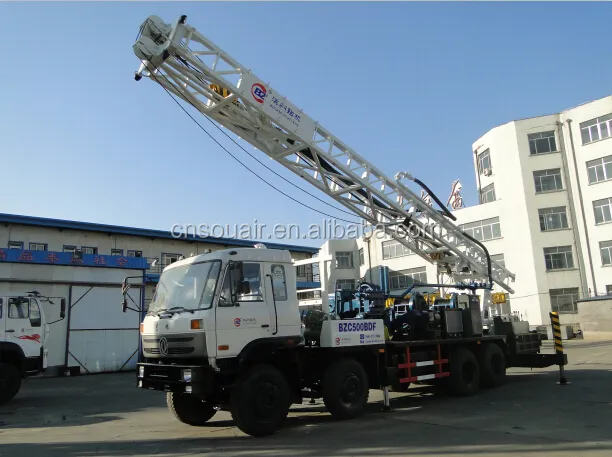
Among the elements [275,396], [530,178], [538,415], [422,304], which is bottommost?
[538,415]

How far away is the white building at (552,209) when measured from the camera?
33.8m

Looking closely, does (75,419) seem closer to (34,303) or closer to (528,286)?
(34,303)

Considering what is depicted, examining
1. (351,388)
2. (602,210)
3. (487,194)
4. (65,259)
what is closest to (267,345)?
(351,388)

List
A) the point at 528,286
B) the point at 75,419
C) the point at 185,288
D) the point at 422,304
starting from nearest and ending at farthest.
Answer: the point at 185,288 → the point at 75,419 → the point at 422,304 → the point at 528,286

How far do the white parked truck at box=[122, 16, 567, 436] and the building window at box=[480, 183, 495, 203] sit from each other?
26.4 metres

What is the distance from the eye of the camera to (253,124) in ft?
38.9

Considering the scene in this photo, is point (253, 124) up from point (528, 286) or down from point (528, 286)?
up

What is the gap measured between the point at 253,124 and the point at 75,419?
7.44 m

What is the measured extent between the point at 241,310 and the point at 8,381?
8.20m

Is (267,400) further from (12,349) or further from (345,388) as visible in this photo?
(12,349)

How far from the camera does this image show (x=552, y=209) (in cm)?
3569

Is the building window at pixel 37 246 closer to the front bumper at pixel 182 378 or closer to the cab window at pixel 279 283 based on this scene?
the front bumper at pixel 182 378

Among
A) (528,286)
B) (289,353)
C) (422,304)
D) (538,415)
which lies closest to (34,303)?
(289,353)

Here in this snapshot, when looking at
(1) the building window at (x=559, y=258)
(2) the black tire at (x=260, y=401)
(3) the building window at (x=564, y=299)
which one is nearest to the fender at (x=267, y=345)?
(2) the black tire at (x=260, y=401)
